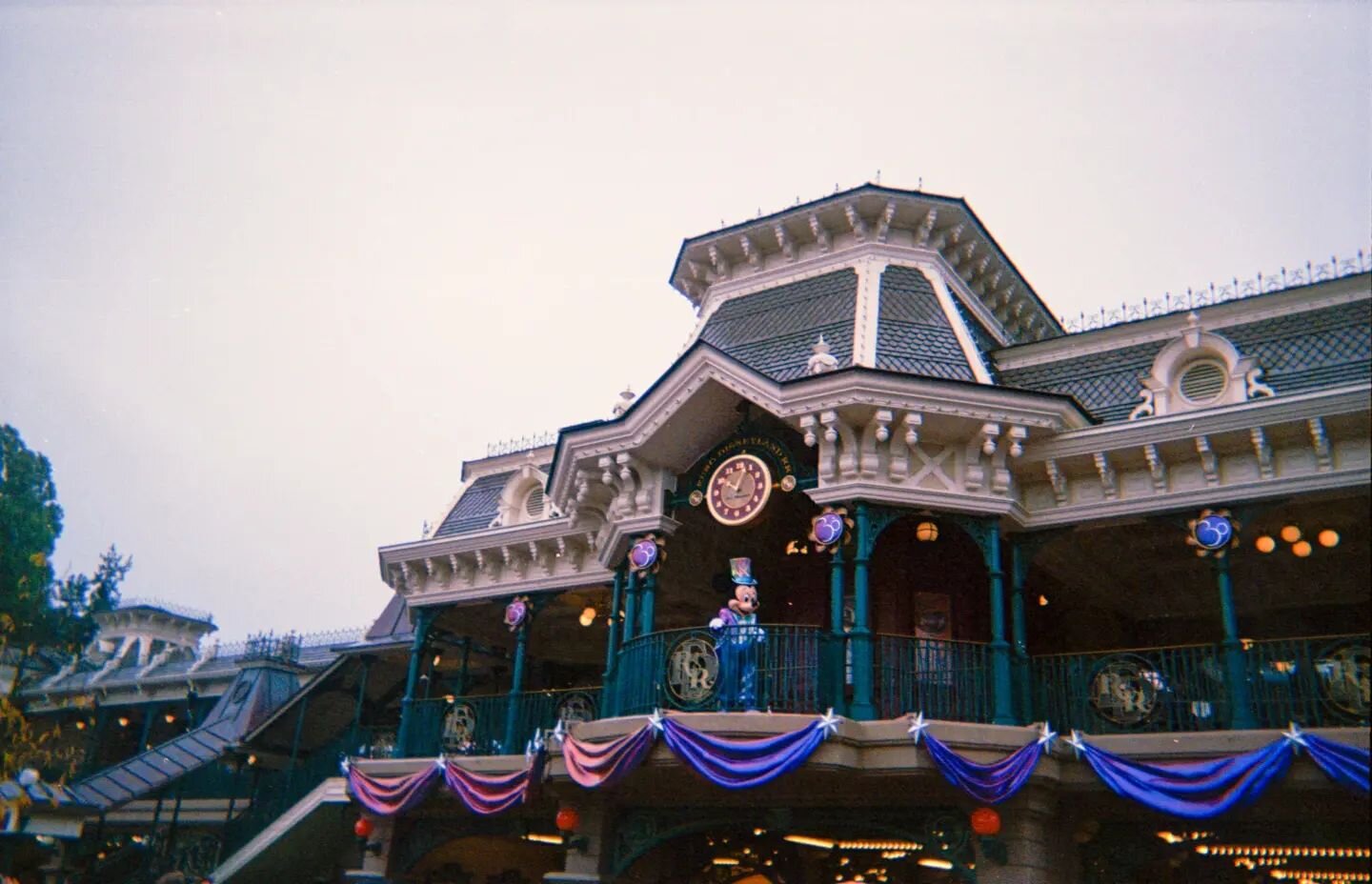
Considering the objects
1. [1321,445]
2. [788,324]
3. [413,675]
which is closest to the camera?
[1321,445]

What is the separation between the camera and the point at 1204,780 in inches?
471

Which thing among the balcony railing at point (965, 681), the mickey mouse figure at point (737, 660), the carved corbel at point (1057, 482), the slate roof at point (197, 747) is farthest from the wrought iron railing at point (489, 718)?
the carved corbel at point (1057, 482)

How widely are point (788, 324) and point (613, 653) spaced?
595cm

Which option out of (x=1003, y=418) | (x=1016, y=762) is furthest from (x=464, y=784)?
(x=1003, y=418)

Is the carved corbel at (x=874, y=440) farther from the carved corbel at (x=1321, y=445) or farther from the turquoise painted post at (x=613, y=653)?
the carved corbel at (x=1321, y=445)

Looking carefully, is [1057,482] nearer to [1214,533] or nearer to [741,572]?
[1214,533]

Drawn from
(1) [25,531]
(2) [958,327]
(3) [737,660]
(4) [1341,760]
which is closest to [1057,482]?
(2) [958,327]

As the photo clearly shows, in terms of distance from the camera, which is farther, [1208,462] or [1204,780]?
[1208,462]

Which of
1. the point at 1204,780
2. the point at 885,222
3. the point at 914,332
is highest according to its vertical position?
the point at 885,222

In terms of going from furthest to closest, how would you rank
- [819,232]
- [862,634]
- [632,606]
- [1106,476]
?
[819,232], [632,606], [1106,476], [862,634]

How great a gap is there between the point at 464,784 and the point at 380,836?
3282 mm

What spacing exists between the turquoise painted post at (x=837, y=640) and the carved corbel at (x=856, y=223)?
20.5ft

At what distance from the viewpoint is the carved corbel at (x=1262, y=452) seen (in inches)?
535

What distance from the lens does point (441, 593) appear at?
21234 mm
